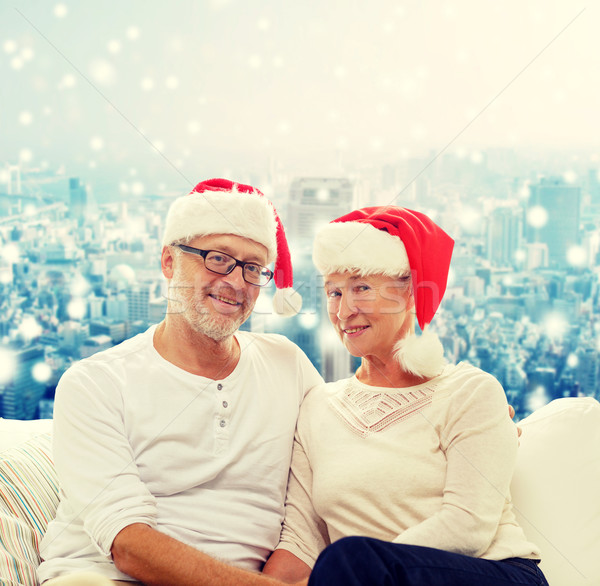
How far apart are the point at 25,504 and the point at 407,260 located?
4.21ft

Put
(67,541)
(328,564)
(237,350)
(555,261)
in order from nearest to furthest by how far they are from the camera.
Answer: (328,564), (67,541), (237,350), (555,261)

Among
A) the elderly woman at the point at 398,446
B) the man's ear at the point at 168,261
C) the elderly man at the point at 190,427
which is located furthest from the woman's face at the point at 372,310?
the man's ear at the point at 168,261

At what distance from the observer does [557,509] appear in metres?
1.61

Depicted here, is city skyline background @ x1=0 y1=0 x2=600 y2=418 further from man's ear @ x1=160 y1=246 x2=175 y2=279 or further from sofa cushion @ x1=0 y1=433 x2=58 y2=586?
sofa cushion @ x1=0 y1=433 x2=58 y2=586

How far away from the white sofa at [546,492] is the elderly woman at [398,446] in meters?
0.16

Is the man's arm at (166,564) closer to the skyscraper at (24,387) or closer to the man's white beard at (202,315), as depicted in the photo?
the man's white beard at (202,315)

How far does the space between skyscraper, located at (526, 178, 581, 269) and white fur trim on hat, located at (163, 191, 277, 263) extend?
4.49ft

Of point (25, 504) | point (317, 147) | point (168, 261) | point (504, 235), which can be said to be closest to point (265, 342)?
point (168, 261)

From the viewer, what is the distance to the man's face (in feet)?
5.39

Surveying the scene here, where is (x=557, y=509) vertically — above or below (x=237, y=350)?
below

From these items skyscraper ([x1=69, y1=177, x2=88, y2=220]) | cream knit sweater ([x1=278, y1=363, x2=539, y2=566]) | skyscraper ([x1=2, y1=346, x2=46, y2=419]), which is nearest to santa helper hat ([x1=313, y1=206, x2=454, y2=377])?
cream knit sweater ([x1=278, y1=363, x2=539, y2=566])

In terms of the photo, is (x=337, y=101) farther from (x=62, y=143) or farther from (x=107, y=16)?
(x=62, y=143)

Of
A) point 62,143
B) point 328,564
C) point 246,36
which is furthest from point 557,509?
point 62,143

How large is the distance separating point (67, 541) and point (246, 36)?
215 centimetres
